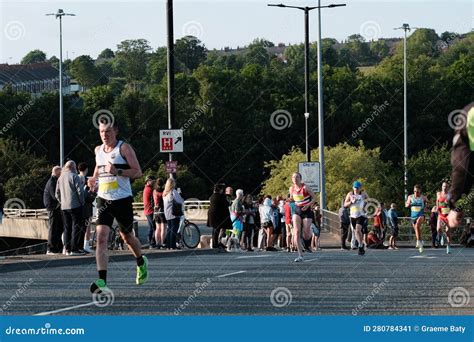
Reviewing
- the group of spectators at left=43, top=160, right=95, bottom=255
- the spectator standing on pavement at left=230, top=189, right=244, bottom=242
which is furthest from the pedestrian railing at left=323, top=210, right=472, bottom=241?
the group of spectators at left=43, top=160, right=95, bottom=255

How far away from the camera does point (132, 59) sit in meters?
182

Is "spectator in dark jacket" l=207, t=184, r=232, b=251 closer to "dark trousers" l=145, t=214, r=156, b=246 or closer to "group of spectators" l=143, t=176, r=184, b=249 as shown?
"group of spectators" l=143, t=176, r=184, b=249

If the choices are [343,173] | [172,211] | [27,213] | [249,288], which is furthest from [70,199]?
[343,173]

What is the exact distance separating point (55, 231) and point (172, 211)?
4.11 m

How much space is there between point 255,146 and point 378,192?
29299 mm

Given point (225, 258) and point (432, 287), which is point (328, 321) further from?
point (225, 258)

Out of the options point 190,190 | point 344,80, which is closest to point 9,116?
point 190,190

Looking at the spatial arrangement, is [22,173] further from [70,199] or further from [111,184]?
[111,184]

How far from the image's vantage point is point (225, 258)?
2502cm

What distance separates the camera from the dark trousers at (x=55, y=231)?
24.9m

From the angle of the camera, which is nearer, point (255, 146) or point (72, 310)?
point (72, 310)

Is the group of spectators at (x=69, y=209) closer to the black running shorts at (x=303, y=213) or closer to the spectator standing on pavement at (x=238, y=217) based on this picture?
the black running shorts at (x=303, y=213)

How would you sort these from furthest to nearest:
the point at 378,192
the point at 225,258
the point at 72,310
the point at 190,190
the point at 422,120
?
the point at 422,120 → the point at 190,190 → the point at 378,192 → the point at 225,258 → the point at 72,310

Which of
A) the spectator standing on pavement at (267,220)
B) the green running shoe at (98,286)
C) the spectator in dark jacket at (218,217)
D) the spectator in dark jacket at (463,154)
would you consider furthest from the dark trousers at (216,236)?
the spectator in dark jacket at (463,154)
